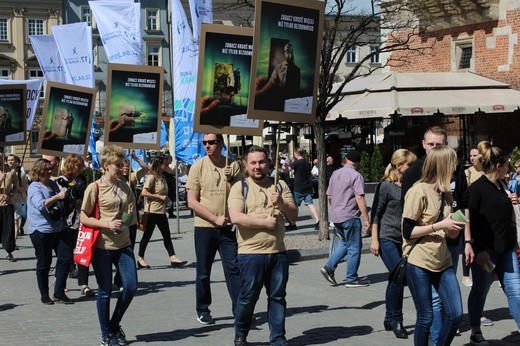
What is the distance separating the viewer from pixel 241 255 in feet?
24.7

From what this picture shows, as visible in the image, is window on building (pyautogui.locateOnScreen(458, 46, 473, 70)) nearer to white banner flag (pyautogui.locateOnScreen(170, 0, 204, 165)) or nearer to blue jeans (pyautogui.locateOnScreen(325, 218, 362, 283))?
white banner flag (pyautogui.locateOnScreen(170, 0, 204, 165))

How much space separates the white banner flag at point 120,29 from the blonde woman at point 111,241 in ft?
42.3

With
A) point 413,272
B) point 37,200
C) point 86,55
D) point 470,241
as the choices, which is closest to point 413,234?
point 413,272

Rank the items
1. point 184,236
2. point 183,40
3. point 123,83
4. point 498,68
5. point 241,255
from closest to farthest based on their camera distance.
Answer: point 241,255, point 123,83, point 183,40, point 184,236, point 498,68

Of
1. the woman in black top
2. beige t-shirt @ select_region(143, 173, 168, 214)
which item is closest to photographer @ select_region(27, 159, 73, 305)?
beige t-shirt @ select_region(143, 173, 168, 214)

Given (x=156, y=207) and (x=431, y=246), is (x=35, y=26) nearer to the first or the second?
(x=156, y=207)

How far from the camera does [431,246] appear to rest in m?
6.84

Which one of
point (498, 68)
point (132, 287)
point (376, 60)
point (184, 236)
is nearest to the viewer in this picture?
point (132, 287)

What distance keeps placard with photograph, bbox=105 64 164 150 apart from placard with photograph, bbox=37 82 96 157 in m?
0.67

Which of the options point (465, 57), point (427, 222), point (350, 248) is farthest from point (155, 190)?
point (465, 57)

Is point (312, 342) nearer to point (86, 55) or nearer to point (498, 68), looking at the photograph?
point (86, 55)

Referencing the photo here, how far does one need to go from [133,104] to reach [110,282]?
548 cm

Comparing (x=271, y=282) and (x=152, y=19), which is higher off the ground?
(x=152, y=19)

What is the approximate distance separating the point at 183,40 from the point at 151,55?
59.5m
